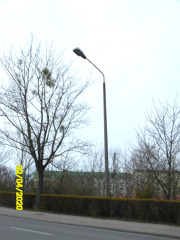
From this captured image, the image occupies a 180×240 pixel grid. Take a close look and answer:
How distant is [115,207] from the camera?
16109 millimetres

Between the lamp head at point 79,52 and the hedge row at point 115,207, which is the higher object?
the lamp head at point 79,52

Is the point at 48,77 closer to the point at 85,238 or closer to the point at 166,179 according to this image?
the point at 166,179

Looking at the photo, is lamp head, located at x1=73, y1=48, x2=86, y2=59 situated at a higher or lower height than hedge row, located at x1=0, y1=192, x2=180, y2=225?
higher

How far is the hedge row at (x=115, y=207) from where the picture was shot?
14016 millimetres

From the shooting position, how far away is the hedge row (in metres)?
14.0

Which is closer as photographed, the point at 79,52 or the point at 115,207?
the point at 79,52

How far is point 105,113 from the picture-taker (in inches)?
636

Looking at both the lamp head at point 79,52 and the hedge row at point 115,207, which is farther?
the lamp head at point 79,52

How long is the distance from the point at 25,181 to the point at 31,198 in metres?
14.5

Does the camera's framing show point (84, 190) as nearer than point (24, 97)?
No

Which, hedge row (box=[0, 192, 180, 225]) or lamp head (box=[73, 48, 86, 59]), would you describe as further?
lamp head (box=[73, 48, 86, 59])

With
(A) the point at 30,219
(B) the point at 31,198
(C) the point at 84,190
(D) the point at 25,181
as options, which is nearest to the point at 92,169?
(C) the point at 84,190

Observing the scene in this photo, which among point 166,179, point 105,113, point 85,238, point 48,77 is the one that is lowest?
point 85,238

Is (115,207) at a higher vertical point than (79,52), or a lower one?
lower
